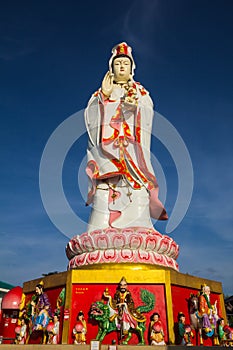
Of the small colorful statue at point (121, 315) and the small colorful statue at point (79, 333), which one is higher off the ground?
the small colorful statue at point (121, 315)

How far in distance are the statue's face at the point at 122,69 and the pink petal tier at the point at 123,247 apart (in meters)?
5.89

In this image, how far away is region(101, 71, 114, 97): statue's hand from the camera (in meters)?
12.8

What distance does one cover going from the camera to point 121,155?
38.5 feet

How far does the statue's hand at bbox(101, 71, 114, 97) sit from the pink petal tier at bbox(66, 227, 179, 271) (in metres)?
5.13

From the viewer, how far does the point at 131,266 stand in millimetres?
9359

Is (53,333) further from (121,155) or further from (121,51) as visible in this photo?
(121,51)

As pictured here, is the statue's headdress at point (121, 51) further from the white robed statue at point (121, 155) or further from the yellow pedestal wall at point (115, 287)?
the yellow pedestal wall at point (115, 287)

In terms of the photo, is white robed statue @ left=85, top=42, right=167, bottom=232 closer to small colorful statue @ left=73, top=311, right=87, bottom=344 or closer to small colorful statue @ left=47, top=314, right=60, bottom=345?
small colorful statue @ left=47, top=314, right=60, bottom=345

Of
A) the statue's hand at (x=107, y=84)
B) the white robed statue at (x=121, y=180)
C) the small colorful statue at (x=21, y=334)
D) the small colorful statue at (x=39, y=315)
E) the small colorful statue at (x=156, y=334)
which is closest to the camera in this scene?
the small colorful statue at (x=156, y=334)

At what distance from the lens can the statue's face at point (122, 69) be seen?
13.2 metres

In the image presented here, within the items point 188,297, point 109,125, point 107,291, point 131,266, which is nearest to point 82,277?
point 107,291

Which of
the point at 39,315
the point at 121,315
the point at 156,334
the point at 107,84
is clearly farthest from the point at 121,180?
the point at 156,334

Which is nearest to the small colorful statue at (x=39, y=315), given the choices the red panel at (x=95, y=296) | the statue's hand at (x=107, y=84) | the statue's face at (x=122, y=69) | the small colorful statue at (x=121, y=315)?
the red panel at (x=95, y=296)

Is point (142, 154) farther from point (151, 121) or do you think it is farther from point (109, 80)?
point (109, 80)
